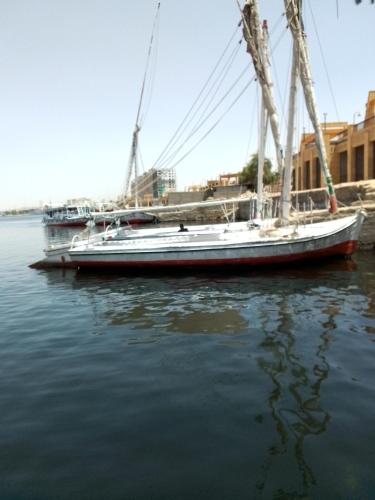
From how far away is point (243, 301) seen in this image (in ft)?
44.4

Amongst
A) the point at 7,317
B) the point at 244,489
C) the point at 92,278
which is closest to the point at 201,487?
the point at 244,489

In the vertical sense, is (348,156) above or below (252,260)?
above

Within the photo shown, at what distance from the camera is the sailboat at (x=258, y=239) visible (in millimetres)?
18141

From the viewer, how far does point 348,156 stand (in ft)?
115

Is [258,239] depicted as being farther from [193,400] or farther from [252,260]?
[193,400]

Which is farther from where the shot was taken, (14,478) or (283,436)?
(283,436)

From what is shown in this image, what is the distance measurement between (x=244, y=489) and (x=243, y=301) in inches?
355

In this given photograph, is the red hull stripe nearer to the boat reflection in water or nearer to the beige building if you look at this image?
the boat reflection in water

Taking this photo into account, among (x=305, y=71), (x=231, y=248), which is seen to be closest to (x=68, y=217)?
(x=231, y=248)

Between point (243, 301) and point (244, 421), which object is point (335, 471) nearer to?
point (244, 421)

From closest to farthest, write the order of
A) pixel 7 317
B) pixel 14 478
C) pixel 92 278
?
pixel 14 478, pixel 7 317, pixel 92 278

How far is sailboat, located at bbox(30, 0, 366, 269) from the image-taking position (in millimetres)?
18141

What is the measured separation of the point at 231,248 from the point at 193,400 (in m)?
11.9

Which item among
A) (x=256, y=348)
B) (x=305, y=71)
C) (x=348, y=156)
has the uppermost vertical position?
(x=305, y=71)
